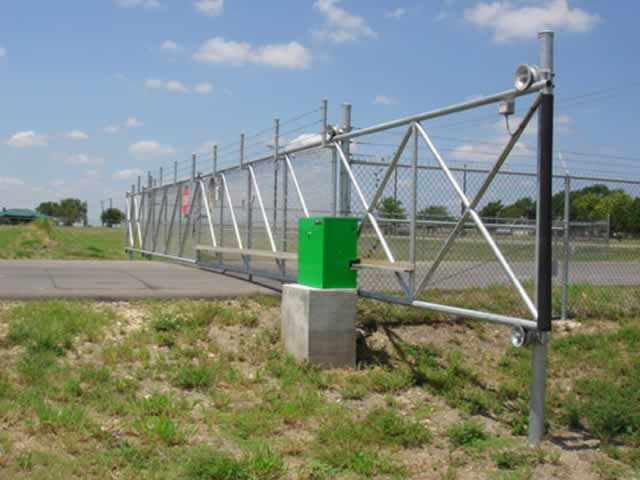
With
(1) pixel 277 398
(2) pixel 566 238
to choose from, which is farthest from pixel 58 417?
(2) pixel 566 238

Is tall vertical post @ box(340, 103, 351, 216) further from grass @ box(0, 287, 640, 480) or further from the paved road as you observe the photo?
the paved road

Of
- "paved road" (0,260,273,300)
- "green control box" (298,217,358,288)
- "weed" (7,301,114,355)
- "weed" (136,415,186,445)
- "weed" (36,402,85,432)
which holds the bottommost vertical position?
"weed" (136,415,186,445)

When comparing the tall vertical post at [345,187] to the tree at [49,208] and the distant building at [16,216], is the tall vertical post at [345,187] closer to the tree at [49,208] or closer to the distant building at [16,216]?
the distant building at [16,216]

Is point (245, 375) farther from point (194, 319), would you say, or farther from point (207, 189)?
point (207, 189)

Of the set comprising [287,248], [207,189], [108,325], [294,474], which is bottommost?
[294,474]

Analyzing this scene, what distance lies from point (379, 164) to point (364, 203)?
53cm

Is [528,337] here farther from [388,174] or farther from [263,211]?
[263,211]

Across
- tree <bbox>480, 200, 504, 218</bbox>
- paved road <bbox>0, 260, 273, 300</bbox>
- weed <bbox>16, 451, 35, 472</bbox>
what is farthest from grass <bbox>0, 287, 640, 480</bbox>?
tree <bbox>480, 200, 504, 218</bbox>

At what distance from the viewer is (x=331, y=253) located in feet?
27.4

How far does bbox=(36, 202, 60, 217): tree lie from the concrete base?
167063mm

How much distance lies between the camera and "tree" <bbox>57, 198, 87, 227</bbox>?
144 m

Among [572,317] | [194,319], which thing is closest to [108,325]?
[194,319]

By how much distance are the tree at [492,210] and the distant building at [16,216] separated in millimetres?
134786

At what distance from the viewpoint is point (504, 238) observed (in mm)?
8516
